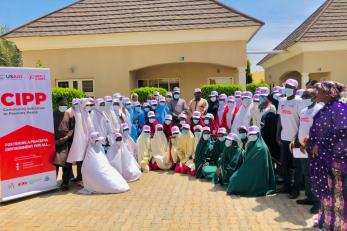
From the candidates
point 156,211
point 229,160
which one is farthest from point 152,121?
point 156,211

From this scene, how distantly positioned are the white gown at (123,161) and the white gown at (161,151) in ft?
3.76

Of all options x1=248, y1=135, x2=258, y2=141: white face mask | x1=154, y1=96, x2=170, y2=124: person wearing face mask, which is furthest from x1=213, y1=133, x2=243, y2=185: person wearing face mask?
x1=154, y1=96, x2=170, y2=124: person wearing face mask

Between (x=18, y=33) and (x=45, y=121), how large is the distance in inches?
438

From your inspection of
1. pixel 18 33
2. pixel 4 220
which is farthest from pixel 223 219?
pixel 18 33

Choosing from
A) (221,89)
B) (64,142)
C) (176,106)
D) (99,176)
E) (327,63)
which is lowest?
(99,176)

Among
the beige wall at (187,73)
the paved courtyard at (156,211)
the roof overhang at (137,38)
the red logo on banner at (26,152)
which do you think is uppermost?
the roof overhang at (137,38)

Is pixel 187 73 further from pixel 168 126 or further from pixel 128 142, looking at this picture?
pixel 128 142

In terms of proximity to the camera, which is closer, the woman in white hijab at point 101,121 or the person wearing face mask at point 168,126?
the woman in white hijab at point 101,121

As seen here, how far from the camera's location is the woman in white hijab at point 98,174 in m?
7.98

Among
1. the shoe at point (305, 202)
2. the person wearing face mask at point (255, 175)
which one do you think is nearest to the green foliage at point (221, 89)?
the person wearing face mask at point (255, 175)

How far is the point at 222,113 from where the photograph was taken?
1051 centimetres

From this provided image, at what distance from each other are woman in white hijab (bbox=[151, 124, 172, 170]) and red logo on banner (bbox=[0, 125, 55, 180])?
9.71 feet

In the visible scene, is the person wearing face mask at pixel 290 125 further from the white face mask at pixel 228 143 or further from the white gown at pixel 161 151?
the white gown at pixel 161 151

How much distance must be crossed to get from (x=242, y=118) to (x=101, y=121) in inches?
137
